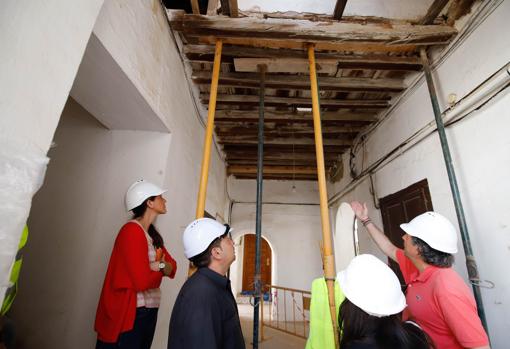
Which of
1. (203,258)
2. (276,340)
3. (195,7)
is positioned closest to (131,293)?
(203,258)

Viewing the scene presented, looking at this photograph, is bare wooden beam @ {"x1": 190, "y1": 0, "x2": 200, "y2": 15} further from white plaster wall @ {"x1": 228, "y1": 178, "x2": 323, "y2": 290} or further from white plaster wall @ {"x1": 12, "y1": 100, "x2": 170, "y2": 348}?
white plaster wall @ {"x1": 228, "y1": 178, "x2": 323, "y2": 290}

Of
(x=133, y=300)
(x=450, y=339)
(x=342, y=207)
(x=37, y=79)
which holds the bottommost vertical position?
(x=450, y=339)

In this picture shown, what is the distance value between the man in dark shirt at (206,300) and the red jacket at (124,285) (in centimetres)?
39

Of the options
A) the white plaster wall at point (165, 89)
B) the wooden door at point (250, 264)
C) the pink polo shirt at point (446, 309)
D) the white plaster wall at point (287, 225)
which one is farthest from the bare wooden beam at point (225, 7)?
the wooden door at point (250, 264)

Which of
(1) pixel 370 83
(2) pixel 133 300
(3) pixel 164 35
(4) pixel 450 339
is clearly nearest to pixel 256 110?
(1) pixel 370 83

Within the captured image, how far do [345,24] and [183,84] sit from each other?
1.55 metres

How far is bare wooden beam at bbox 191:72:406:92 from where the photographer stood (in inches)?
104

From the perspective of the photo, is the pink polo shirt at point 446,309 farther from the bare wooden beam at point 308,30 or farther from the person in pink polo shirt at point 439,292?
the bare wooden beam at point 308,30

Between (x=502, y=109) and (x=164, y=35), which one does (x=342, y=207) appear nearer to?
(x=502, y=109)

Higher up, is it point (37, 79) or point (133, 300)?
point (37, 79)

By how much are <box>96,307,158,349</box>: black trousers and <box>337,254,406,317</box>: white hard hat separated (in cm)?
114

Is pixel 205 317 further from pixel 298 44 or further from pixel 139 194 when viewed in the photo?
pixel 298 44

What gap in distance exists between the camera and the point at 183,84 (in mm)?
2486

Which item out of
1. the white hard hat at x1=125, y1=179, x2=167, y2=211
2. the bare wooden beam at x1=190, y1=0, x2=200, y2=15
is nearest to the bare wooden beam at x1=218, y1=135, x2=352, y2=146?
the bare wooden beam at x1=190, y1=0, x2=200, y2=15
